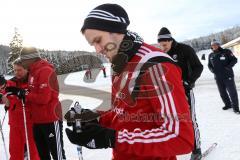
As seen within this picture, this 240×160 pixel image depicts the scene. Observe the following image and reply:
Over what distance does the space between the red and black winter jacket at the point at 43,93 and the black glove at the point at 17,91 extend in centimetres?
10

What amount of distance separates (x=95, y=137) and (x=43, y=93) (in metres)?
3.22

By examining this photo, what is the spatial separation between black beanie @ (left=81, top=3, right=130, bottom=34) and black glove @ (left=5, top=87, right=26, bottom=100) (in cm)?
338

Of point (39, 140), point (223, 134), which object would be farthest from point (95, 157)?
point (223, 134)

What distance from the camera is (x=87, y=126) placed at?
6.11 ft

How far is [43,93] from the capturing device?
4.87 meters

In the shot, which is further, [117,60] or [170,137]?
[117,60]

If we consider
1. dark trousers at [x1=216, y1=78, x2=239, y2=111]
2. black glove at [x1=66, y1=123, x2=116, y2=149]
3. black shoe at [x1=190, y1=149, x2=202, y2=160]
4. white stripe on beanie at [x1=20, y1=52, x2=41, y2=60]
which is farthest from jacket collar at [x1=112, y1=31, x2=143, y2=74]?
dark trousers at [x1=216, y1=78, x2=239, y2=111]

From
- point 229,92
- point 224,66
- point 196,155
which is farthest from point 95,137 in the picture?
point 224,66

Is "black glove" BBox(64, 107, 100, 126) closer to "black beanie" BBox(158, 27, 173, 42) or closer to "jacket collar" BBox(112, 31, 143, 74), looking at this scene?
"jacket collar" BBox(112, 31, 143, 74)

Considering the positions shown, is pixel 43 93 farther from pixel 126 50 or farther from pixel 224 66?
pixel 224 66

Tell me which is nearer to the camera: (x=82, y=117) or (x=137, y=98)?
(x=137, y=98)

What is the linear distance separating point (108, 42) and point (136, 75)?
23cm

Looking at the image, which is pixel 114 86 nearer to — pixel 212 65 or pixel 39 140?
pixel 39 140

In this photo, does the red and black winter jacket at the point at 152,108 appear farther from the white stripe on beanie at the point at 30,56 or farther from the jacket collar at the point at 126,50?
the white stripe on beanie at the point at 30,56
